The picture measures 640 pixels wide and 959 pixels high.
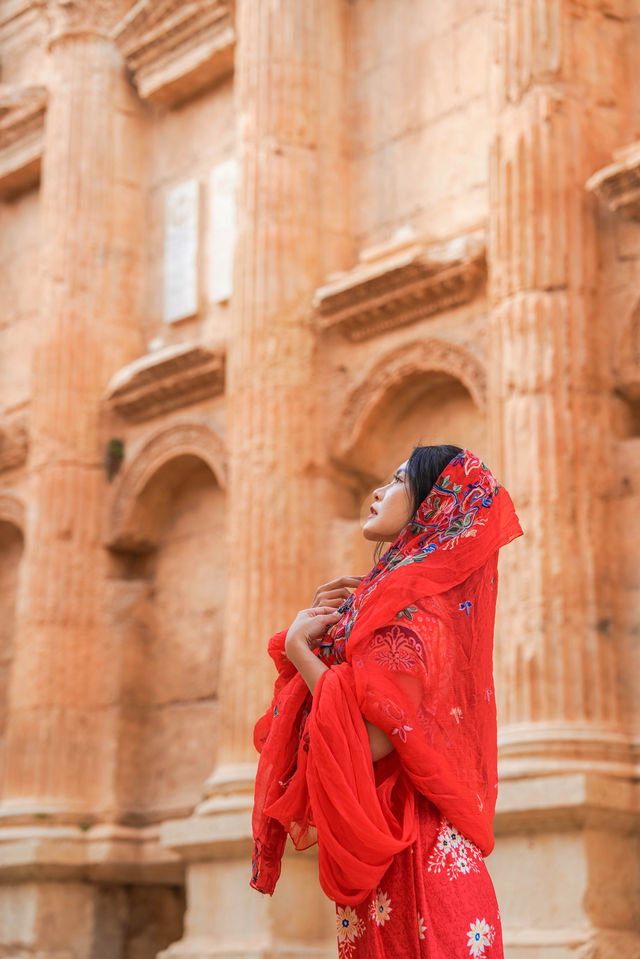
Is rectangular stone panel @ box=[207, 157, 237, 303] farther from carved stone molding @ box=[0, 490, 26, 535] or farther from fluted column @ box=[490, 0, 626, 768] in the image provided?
fluted column @ box=[490, 0, 626, 768]

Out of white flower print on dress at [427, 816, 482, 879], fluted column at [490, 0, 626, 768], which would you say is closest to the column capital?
fluted column at [490, 0, 626, 768]

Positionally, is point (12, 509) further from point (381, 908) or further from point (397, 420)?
point (381, 908)

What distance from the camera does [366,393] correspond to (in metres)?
10.2

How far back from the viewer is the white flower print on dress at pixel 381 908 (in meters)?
3.64

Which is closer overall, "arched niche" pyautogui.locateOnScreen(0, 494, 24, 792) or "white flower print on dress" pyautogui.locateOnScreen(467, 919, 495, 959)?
"white flower print on dress" pyautogui.locateOnScreen(467, 919, 495, 959)

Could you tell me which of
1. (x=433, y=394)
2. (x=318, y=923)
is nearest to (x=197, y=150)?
(x=433, y=394)

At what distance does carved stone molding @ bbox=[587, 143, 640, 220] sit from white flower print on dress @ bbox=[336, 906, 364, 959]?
5744 mm

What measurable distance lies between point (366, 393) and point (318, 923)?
382 cm

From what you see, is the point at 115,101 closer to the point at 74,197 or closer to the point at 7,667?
the point at 74,197

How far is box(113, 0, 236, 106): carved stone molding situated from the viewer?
41.7 feet

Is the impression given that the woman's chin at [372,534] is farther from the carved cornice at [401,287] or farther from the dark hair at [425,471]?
the carved cornice at [401,287]

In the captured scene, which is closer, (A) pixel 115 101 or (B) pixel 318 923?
(B) pixel 318 923

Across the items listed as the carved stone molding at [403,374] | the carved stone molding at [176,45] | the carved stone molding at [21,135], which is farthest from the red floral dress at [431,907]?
the carved stone molding at [21,135]

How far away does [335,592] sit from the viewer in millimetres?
4102
